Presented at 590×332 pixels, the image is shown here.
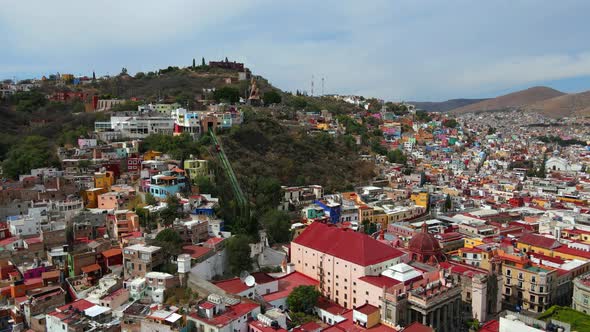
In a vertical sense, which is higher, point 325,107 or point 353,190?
point 325,107

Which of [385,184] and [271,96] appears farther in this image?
[271,96]

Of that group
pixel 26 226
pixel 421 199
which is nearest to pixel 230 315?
pixel 26 226

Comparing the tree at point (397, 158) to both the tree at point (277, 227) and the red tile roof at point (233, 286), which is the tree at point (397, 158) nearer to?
the tree at point (277, 227)

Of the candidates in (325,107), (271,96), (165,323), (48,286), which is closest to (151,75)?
(271,96)

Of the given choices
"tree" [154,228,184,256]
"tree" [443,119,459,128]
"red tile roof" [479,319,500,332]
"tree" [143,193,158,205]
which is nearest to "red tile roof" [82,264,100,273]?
"tree" [154,228,184,256]

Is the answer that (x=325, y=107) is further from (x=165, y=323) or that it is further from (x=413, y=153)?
(x=165, y=323)
